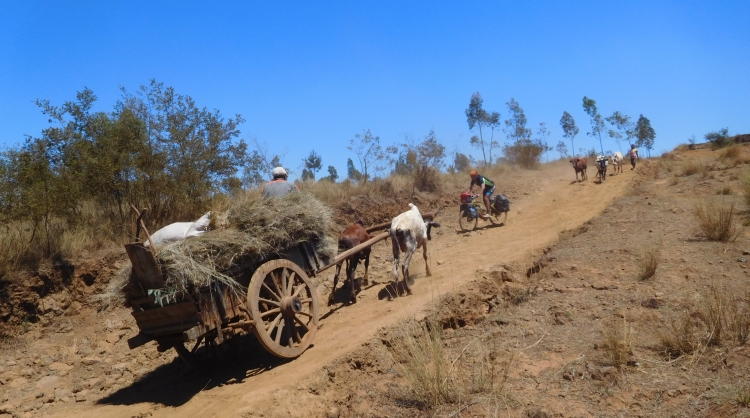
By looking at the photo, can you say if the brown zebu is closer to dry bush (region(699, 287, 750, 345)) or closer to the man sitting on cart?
the man sitting on cart

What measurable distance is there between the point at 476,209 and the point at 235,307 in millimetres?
10123

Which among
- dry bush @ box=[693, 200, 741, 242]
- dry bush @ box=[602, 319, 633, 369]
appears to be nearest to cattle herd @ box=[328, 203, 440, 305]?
dry bush @ box=[602, 319, 633, 369]

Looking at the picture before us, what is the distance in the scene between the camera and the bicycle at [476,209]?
1509 centimetres

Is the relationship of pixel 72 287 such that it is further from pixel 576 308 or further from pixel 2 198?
pixel 576 308

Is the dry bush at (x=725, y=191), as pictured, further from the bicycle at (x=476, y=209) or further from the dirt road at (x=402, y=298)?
the bicycle at (x=476, y=209)

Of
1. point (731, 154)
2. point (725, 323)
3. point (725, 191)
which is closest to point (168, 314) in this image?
point (725, 323)

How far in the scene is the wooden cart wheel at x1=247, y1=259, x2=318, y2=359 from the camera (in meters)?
6.15

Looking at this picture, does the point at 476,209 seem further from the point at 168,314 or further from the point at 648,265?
the point at 168,314

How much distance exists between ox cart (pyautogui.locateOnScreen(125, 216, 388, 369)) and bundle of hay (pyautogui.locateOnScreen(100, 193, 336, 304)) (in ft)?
0.33

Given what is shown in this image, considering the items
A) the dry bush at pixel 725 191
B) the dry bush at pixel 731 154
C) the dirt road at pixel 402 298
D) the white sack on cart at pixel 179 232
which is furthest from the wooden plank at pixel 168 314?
the dry bush at pixel 731 154

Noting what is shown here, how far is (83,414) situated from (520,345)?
533 cm

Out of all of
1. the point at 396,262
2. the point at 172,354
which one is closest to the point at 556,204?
the point at 396,262

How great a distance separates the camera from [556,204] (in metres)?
18.9

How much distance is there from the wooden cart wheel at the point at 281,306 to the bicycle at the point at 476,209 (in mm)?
8617
